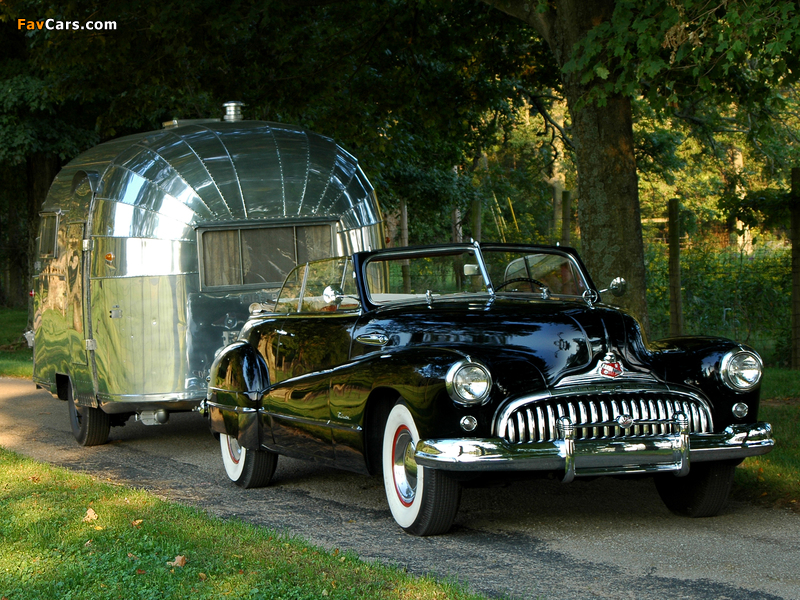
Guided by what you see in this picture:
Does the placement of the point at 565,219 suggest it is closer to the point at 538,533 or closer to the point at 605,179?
the point at 605,179

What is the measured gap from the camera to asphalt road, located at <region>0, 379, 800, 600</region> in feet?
15.8

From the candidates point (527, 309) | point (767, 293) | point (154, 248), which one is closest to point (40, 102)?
point (154, 248)

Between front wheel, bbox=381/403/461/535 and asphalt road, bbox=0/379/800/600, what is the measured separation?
4.0 inches

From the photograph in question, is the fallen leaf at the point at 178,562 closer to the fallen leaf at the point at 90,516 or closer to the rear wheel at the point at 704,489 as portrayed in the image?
the fallen leaf at the point at 90,516

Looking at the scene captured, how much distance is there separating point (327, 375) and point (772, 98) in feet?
21.0

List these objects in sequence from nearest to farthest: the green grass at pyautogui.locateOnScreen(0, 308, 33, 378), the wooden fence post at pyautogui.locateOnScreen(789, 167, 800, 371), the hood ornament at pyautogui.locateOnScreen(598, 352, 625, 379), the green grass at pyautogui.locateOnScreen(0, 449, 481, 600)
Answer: the green grass at pyautogui.locateOnScreen(0, 449, 481, 600)
the hood ornament at pyautogui.locateOnScreen(598, 352, 625, 379)
the wooden fence post at pyautogui.locateOnScreen(789, 167, 800, 371)
the green grass at pyautogui.locateOnScreen(0, 308, 33, 378)

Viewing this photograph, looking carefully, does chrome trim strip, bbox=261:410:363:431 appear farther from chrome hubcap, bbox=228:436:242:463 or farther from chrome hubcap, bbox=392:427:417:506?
chrome hubcap, bbox=228:436:242:463

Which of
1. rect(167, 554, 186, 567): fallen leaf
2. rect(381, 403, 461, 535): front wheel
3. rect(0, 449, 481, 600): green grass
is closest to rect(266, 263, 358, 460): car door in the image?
rect(381, 403, 461, 535): front wheel

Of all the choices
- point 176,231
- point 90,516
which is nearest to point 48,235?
point 176,231

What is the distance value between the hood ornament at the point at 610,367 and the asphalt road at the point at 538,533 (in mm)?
881

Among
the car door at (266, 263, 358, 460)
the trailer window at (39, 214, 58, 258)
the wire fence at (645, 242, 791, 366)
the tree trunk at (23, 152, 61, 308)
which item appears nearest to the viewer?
the car door at (266, 263, 358, 460)

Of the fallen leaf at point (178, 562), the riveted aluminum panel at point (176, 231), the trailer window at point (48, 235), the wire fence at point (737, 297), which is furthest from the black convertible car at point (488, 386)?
the wire fence at point (737, 297)

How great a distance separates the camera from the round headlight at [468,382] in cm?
541

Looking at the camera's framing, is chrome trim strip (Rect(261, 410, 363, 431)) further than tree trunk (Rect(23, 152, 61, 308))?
No
